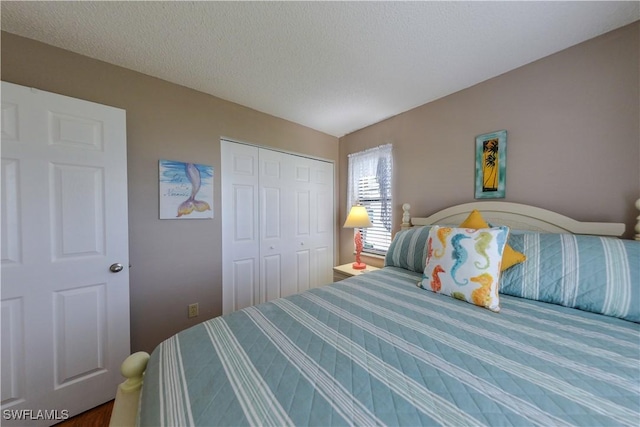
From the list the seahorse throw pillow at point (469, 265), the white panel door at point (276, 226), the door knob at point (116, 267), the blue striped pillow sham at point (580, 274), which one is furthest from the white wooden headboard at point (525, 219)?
the door knob at point (116, 267)

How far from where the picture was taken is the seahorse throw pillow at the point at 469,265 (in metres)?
1.13

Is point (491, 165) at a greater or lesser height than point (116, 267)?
greater

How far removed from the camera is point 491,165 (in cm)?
178

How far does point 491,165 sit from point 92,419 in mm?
3301

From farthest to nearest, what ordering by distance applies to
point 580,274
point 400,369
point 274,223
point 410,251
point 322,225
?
point 322,225 → point 274,223 → point 410,251 → point 580,274 → point 400,369

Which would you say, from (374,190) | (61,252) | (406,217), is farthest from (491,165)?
(61,252)

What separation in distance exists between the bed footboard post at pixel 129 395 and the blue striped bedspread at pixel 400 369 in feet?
0.22

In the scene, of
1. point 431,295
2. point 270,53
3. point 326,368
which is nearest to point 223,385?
point 326,368

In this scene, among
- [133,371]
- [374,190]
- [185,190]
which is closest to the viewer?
[133,371]

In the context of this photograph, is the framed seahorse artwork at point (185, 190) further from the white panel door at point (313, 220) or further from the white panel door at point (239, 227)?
the white panel door at point (313, 220)

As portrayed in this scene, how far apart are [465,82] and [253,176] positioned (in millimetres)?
2115

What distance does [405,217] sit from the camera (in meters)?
2.27

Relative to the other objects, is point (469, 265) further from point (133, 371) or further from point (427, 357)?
point (133, 371)

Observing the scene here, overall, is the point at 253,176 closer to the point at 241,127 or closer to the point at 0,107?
the point at 241,127
